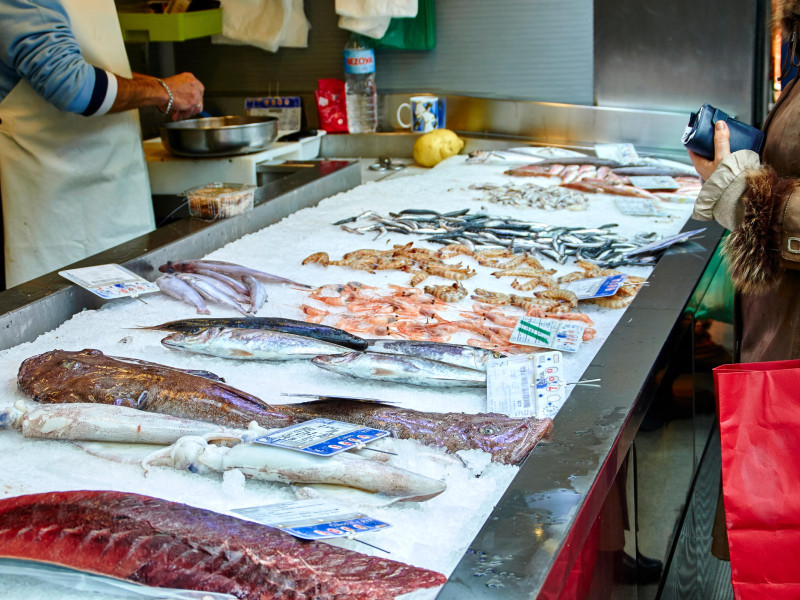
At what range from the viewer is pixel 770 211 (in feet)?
6.45

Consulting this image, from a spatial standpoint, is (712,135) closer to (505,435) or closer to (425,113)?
(505,435)

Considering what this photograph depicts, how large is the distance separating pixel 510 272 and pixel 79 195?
7.32 ft

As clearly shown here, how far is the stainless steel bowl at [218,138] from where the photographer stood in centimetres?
406

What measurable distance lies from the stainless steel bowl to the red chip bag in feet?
4.84

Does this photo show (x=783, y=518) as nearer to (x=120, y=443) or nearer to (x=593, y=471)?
(x=593, y=471)

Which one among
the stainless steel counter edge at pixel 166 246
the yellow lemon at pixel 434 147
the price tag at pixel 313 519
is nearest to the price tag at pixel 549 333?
the price tag at pixel 313 519

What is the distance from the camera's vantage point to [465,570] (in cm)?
116

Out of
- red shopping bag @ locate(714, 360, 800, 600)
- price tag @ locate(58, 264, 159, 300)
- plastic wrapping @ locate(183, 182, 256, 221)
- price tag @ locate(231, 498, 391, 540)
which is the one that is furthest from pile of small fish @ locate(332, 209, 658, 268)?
price tag @ locate(231, 498, 391, 540)

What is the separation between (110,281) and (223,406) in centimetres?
106

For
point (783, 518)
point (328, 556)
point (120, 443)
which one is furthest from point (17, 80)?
point (783, 518)

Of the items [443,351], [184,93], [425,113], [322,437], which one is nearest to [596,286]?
[443,351]

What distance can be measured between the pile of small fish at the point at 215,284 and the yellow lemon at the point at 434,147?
2.65 m

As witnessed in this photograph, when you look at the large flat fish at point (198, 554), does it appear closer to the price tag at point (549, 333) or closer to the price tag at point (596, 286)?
the price tag at point (549, 333)

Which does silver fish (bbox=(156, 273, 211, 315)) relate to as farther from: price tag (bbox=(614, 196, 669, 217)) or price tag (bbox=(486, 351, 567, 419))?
price tag (bbox=(614, 196, 669, 217))
